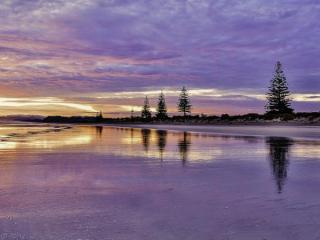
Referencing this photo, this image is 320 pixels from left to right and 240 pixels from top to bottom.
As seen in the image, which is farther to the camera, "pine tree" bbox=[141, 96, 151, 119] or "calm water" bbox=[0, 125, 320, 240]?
"pine tree" bbox=[141, 96, 151, 119]

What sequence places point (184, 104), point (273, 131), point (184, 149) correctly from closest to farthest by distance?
point (184, 149)
point (273, 131)
point (184, 104)

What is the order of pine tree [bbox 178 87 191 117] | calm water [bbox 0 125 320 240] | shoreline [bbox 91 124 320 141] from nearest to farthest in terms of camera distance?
calm water [bbox 0 125 320 240]
shoreline [bbox 91 124 320 141]
pine tree [bbox 178 87 191 117]

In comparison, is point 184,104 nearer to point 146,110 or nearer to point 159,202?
point 146,110

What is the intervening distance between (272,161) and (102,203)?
23.1ft

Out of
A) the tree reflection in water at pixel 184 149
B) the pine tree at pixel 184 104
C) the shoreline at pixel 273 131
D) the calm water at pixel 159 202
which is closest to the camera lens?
the calm water at pixel 159 202

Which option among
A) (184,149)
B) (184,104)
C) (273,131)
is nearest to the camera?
(184,149)

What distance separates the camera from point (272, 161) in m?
11.4

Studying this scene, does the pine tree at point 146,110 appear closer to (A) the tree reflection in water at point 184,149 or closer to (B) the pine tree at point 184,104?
(B) the pine tree at point 184,104

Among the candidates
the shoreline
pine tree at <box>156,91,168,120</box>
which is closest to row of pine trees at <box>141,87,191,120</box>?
pine tree at <box>156,91,168,120</box>

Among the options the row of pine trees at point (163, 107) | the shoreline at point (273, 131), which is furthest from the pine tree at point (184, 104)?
the shoreline at point (273, 131)

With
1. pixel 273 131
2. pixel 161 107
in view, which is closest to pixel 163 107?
pixel 161 107

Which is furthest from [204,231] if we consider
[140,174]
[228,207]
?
[140,174]

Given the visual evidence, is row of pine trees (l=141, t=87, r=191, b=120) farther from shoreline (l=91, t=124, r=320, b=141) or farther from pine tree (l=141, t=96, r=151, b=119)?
shoreline (l=91, t=124, r=320, b=141)

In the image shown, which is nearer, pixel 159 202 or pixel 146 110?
pixel 159 202
